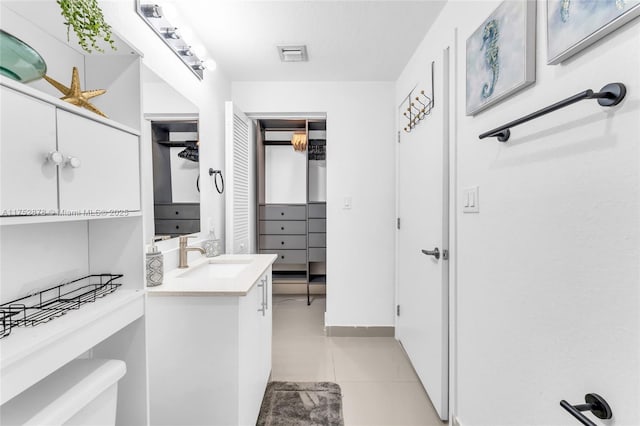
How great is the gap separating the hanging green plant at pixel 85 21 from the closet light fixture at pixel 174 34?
0.58 metres

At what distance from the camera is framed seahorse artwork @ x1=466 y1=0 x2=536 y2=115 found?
1006 mm

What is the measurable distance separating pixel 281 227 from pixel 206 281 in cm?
247

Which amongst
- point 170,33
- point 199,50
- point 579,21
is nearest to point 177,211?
point 170,33

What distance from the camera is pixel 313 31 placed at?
2.06m

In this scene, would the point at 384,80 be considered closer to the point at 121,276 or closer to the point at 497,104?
the point at 497,104

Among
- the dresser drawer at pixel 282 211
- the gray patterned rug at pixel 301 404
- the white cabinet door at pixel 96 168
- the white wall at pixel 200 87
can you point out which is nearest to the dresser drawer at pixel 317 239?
the dresser drawer at pixel 282 211

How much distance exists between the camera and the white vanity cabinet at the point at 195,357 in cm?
133

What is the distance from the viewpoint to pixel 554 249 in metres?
0.93

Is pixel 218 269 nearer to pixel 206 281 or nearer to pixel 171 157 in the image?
pixel 206 281

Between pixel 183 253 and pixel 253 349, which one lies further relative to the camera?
pixel 183 253

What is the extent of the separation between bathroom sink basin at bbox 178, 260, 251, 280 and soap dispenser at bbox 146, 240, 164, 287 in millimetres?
331

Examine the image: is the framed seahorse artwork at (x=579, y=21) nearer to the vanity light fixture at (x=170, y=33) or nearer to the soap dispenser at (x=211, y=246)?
the vanity light fixture at (x=170, y=33)

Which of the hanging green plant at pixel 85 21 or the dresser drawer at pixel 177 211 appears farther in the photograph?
the dresser drawer at pixel 177 211

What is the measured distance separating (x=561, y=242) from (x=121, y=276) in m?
1.47
